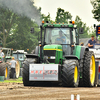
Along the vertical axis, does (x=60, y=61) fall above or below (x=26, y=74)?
above

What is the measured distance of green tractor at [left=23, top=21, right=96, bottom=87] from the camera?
14.5 m

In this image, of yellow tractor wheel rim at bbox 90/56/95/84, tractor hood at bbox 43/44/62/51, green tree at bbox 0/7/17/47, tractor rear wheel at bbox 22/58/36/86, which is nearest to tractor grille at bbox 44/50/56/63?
tractor hood at bbox 43/44/62/51

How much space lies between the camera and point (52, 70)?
14.5m

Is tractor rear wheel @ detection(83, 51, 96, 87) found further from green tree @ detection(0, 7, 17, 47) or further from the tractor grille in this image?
green tree @ detection(0, 7, 17, 47)

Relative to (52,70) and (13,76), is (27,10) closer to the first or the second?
(13,76)

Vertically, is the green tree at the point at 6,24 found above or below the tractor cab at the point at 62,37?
above

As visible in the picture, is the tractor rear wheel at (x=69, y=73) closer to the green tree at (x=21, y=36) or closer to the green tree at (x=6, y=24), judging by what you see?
the green tree at (x=6, y=24)

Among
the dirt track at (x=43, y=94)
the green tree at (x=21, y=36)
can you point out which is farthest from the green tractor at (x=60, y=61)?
the green tree at (x=21, y=36)

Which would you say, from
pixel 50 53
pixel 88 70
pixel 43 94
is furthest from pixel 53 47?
pixel 43 94

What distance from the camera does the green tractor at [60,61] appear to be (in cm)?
1452

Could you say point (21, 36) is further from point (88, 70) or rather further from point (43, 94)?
point (43, 94)

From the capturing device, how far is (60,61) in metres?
15.5

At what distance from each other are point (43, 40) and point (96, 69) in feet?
9.07

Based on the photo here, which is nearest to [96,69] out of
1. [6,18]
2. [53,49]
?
[53,49]
